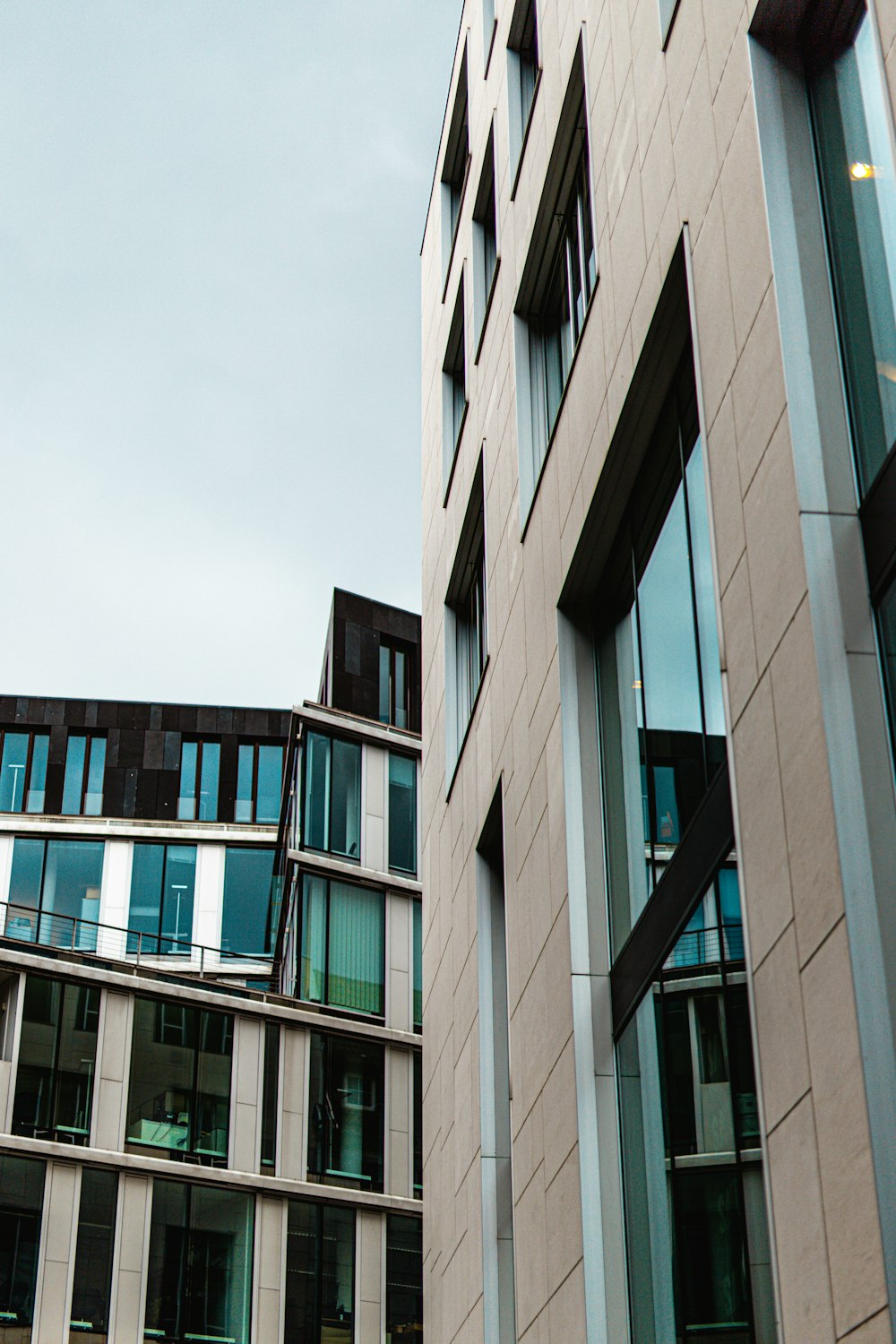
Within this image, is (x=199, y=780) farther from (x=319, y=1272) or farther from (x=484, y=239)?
(x=484, y=239)

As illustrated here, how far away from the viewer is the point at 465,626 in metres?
26.4

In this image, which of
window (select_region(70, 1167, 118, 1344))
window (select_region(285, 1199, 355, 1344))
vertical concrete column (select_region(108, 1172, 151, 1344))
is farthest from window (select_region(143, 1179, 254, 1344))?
window (select_region(285, 1199, 355, 1344))

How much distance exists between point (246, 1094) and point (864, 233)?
31178 mm

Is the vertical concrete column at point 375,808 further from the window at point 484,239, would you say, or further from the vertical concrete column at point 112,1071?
the window at point 484,239

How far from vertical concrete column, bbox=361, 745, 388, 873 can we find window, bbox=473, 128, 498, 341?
64.6 feet

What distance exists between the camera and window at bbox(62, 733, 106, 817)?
55.5 m

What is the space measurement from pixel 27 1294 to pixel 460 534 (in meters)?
18.8

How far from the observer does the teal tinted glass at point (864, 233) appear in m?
9.38

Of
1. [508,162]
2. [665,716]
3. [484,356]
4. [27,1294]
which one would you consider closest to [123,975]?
[27,1294]

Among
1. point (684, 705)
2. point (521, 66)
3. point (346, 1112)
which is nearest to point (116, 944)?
point (346, 1112)

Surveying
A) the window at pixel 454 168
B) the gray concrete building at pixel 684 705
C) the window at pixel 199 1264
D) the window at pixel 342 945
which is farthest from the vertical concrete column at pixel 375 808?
the gray concrete building at pixel 684 705

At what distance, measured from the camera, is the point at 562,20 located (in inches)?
737

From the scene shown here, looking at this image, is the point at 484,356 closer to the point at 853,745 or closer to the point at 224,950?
the point at 853,745

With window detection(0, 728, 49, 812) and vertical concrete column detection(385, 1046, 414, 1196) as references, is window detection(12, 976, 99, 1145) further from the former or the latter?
window detection(0, 728, 49, 812)
